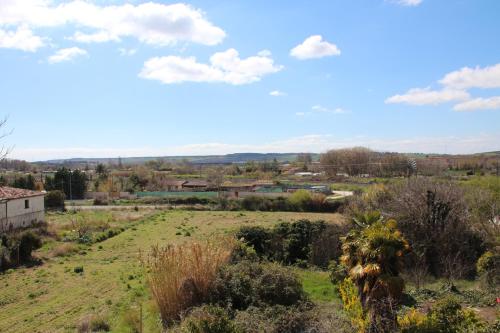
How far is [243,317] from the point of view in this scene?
910cm

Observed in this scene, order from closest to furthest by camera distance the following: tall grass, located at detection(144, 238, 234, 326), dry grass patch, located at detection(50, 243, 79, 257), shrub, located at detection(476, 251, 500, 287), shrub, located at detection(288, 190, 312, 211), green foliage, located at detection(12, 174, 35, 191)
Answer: tall grass, located at detection(144, 238, 234, 326), shrub, located at detection(476, 251, 500, 287), dry grass patch, located at detection(50, 243, 79, 257), shrub, located at detection(288, 190, 312, 211), green foliage, located at detection(12, 174, 35, 191)

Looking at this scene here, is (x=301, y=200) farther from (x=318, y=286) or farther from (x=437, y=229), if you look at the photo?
(x=318, y=286)

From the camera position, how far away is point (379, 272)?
8672mm

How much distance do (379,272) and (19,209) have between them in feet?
106

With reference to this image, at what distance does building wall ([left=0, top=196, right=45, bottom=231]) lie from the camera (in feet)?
104

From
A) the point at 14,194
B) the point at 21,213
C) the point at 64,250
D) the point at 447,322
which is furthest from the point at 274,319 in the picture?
the point at 14,194

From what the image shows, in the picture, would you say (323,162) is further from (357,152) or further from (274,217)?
(274,217)

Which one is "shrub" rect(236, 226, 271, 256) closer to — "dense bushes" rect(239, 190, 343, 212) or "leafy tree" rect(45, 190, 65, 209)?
"dense bushes" rect(239, 190, 343, 212)

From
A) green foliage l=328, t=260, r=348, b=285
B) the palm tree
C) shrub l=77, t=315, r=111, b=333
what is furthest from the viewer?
green foliage l=328, t=260, r=348, b=285

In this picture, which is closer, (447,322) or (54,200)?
(447,322)

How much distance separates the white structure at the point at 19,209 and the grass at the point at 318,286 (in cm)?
2281

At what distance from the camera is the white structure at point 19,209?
31594 millimetres

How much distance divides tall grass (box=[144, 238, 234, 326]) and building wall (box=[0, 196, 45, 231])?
24037mm

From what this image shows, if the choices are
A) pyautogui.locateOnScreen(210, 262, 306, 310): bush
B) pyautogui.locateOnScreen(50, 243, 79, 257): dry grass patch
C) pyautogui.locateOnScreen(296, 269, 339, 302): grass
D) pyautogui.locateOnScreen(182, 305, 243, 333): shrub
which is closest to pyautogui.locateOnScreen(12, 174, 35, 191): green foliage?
pyautogui.locateOnScreen(50, 243, 79, 257): dry grass patch
